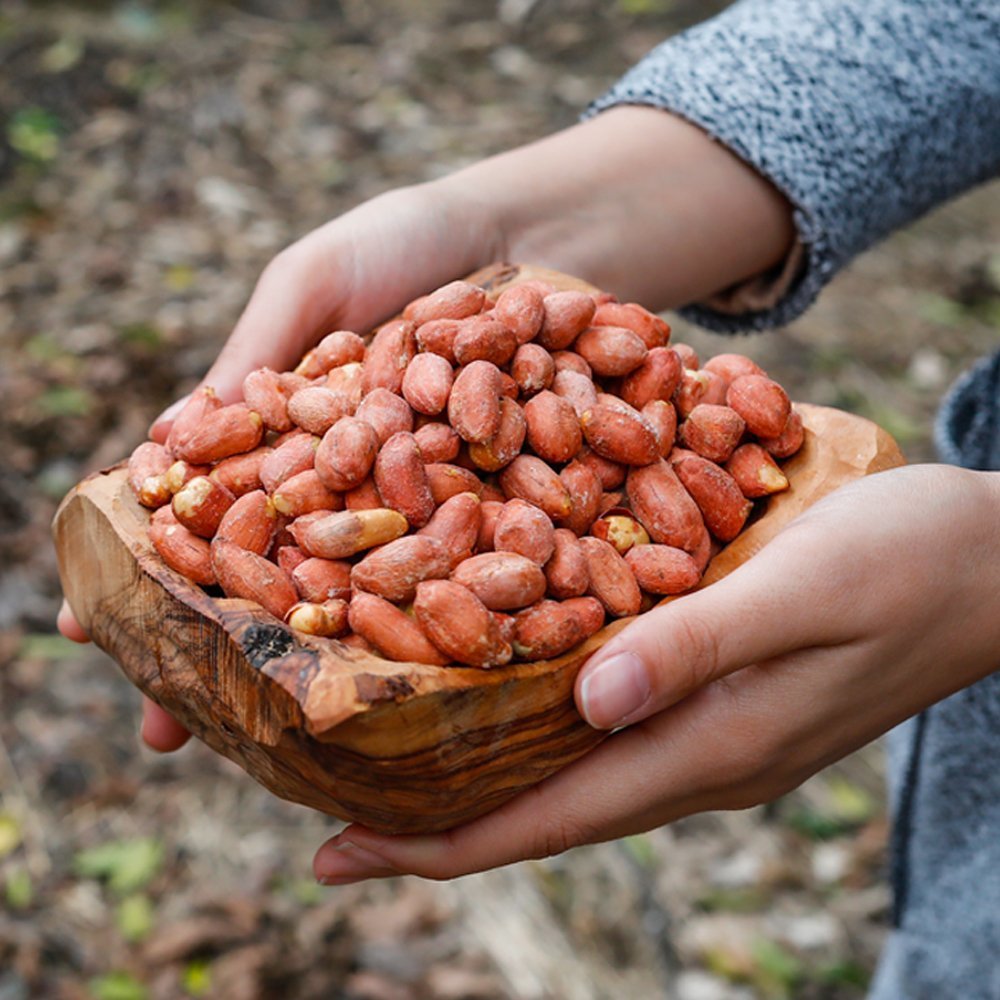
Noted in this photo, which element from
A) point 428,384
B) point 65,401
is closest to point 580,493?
point 428,384

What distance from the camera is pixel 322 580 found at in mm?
830

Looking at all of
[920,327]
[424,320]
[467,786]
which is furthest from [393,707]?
[920,327]

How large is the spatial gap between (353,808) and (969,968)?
2.34 ft

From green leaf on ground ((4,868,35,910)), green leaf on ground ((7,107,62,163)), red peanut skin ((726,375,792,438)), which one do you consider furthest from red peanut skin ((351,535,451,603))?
green leaf on ground ((7,107,62,163))

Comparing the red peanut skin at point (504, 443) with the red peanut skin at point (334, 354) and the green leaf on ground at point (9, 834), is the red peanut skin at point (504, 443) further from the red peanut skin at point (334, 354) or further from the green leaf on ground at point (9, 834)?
the green leaf on ground at point (9, 834)

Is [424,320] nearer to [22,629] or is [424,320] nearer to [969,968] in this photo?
[969,968]

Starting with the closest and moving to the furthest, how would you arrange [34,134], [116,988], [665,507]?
[665,507] < [116,988] < [34,134]

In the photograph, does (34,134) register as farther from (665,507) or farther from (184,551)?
(665,507)

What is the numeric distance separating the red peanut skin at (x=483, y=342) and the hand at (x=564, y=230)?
0.89 feet

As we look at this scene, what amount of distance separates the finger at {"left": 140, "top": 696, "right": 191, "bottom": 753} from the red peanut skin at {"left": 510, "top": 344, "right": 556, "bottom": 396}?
0.43 metres

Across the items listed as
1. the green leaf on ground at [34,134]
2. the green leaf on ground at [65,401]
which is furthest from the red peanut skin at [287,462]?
the green leaf on ground at [34,134]

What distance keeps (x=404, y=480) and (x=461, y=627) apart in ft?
0.44

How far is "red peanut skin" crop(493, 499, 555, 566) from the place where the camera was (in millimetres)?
822

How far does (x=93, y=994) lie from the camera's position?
5.08ft
